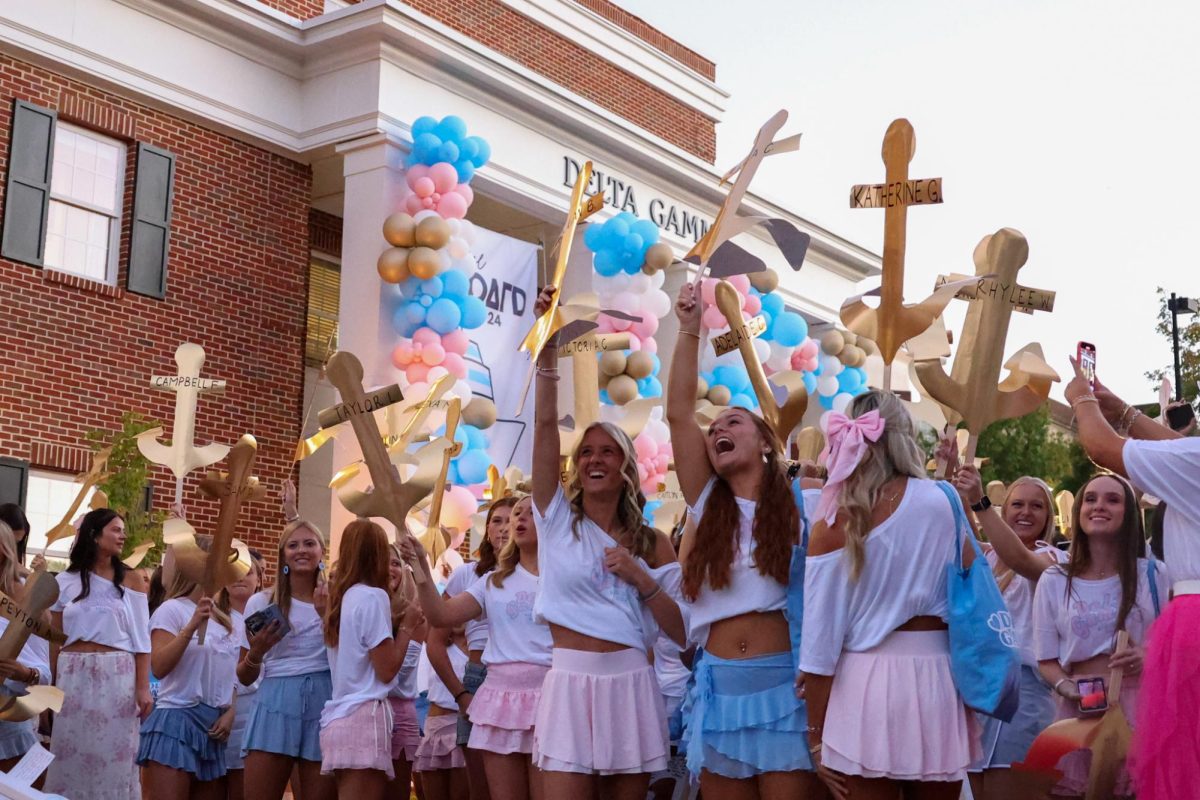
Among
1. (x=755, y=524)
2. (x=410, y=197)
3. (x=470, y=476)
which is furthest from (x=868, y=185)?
(x=410, y=197)

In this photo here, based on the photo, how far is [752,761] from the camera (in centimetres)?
426

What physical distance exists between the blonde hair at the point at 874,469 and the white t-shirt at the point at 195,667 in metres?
3.98

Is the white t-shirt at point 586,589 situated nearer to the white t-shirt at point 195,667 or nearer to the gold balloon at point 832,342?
the white t-shirt at point 195,667

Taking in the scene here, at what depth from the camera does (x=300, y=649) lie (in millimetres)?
6594

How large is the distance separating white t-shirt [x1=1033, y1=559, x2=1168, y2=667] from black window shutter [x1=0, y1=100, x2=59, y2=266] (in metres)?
9.69

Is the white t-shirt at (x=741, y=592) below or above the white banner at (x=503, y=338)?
below

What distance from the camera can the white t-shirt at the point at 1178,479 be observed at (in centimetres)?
409

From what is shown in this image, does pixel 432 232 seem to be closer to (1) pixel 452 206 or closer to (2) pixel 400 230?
(2) pixel 400 230

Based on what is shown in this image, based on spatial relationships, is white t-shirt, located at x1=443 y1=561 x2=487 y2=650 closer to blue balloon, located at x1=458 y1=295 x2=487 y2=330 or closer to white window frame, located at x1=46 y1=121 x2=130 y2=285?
blue balloon, located at x1=458 y1=295 x2=487 y2=330

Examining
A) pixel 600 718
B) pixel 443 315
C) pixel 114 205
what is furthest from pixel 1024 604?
pixel 114 205

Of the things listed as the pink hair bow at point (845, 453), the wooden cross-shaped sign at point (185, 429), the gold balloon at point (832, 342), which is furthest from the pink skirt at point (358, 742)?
the gold balloon at point (832, 342)

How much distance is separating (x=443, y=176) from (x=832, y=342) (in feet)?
19.1

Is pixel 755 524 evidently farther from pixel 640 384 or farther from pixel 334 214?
pixel 334 214

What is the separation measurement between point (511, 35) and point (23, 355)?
7435mm
